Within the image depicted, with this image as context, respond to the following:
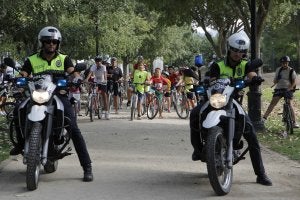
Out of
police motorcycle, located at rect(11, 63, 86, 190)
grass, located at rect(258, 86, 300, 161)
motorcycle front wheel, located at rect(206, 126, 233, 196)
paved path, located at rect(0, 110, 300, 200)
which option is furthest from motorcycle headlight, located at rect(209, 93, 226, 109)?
grass, located at rect(258, 86, 300, 161)

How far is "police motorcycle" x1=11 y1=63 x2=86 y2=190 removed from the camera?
21.1 feet

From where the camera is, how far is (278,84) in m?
13.9

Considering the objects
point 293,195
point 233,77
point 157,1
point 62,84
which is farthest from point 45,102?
point 157,1

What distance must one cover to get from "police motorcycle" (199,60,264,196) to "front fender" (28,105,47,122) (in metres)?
1.82

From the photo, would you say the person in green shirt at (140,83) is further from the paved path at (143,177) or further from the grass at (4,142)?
the paved path at (143,177)

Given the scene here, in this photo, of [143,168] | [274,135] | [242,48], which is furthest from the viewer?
[274,135]

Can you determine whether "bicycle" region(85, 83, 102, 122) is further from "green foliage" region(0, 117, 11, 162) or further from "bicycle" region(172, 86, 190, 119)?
"bicycle" region(172, 86, 190, 119)

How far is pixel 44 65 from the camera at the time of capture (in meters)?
7.33

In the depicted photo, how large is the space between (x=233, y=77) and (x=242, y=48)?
0.39 meters

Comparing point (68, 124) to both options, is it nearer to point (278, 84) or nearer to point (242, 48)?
point (242, 48)

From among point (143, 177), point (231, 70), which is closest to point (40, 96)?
point (143, 177)

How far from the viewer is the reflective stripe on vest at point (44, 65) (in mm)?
7328

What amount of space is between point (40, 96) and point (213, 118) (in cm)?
200

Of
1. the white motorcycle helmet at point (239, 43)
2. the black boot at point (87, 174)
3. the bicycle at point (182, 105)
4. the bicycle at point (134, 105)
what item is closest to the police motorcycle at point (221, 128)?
the white motorcycle helmet at point (239, 43)
